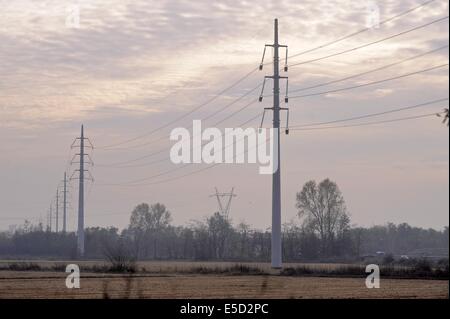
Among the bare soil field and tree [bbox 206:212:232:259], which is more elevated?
tree [bbox 206:212:232:259]

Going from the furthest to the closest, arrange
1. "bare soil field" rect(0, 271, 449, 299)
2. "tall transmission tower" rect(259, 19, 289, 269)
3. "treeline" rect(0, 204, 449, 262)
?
"treeline" rect(0, 204, 449, 262) → "tall transmission tower" rect(259, 19, 289, 269) → "bare soil field" rect(0, 271, 449, 299)

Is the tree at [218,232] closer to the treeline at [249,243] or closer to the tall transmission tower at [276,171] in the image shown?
the treeline at [249,243]

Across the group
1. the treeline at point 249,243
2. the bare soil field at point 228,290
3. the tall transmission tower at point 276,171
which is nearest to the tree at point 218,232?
the treeline at point 249,243

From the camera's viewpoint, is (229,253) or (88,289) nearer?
(88,289)

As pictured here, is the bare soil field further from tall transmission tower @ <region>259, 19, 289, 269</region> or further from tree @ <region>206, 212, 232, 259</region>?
tree @ <region>206, 212, 232, 259</region>

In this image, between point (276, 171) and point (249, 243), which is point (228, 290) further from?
point (249, 243)

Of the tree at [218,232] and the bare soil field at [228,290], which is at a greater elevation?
the tree at [218,232]

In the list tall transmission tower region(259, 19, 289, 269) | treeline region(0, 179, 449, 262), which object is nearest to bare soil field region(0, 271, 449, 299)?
tall transmission tower region(259, 19, 289, 269)

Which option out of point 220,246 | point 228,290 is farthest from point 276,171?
point 220,246

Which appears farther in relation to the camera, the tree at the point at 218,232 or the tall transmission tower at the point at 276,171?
the tree at the point at 218,232
